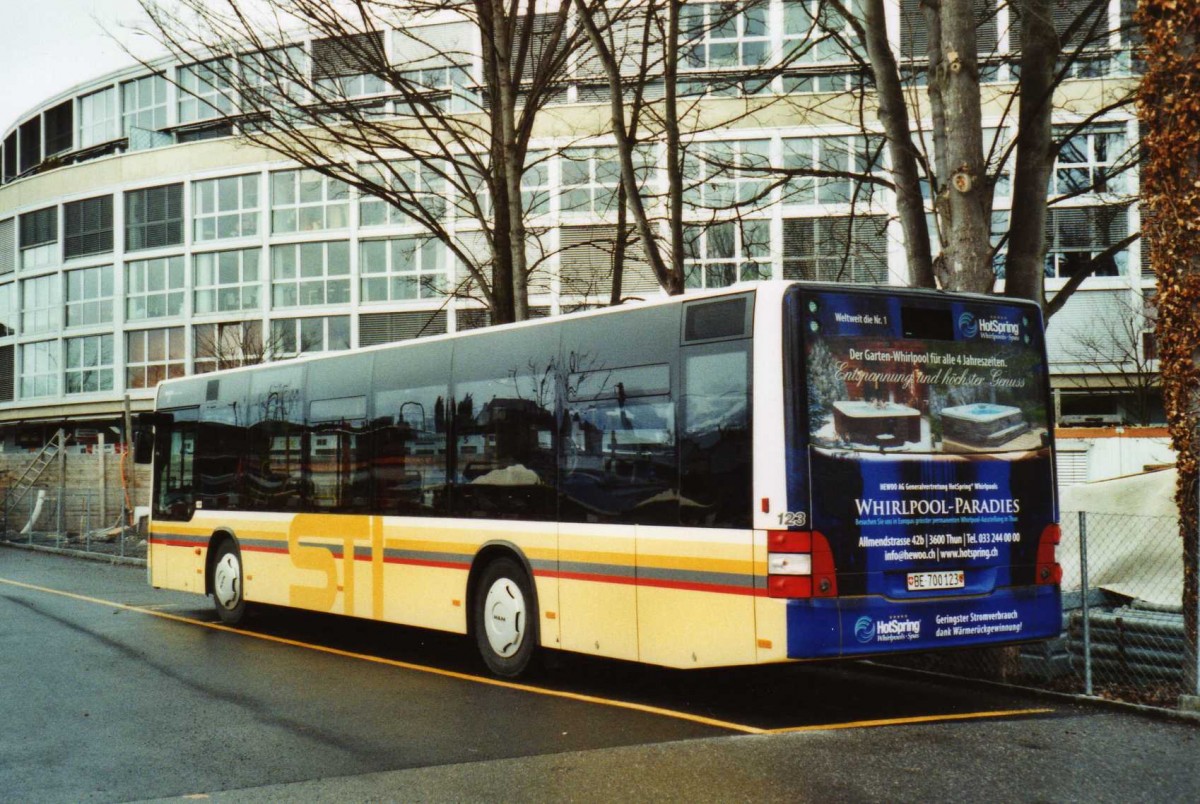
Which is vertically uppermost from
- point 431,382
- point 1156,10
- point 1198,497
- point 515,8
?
point 515,8

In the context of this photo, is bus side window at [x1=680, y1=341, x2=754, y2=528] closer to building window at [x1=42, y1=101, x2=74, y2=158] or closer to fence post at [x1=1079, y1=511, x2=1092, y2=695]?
fence post at [x1=1079, y1=511, x2=1092, y2=695]

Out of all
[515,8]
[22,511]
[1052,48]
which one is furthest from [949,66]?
[22,511]

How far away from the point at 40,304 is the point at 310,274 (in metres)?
14.6

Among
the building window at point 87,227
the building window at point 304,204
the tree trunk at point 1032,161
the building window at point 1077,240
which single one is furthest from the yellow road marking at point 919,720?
the building window at point 87,227

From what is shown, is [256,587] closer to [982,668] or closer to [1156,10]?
[982,668]

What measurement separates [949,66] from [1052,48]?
Result: 153cm

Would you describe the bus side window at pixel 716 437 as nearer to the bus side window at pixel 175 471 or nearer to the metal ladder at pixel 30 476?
the bus side window at pixel 175 471

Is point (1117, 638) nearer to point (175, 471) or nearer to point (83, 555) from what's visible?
point (175, 471)

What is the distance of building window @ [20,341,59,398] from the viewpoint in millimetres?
55969

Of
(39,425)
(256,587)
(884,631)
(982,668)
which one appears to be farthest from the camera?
(39,425)

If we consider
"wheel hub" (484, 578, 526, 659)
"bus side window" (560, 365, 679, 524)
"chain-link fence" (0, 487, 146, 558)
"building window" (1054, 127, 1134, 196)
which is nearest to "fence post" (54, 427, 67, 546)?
"chain-link fence" (0, 487, 146, 558)

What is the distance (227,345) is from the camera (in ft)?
162

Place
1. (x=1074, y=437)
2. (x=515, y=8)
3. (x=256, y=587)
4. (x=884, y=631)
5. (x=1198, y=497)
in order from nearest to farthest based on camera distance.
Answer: (x=884, y=631), (x=1198, y=497), (x=256, y=587), (x=515, y=8), (x=1074, y=437)

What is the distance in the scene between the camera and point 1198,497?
9.62m
